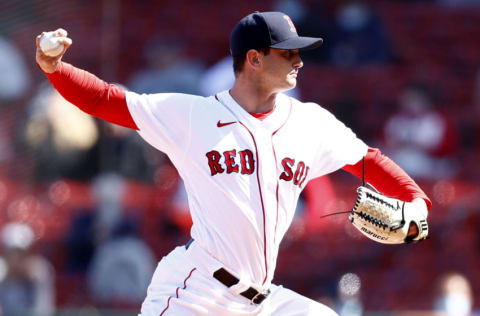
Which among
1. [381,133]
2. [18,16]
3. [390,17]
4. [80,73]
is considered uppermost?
[80,73]

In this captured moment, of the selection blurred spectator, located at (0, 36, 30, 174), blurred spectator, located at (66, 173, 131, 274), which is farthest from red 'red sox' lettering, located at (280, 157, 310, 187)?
blurred spectator, located at (0, 36, 30, 174)

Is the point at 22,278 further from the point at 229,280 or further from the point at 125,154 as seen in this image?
the point at 229,280

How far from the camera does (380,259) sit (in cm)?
820

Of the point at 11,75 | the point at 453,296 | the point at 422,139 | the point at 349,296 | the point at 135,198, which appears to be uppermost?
the point at 11,75

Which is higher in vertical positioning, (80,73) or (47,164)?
→ (80,73)

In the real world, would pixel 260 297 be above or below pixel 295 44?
below

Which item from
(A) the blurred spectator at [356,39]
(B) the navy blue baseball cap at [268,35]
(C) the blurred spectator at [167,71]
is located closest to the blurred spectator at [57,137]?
(C) the blurred spectator at [167,71]

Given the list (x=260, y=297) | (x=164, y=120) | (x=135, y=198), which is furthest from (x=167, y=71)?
(x=260, y=297)

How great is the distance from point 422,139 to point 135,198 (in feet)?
9.40

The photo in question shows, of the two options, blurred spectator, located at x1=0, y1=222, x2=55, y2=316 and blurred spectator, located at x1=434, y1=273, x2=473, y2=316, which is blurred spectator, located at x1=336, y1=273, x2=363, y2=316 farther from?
blurred spectator, located at x1=0, y1=222, x2=55, y2=316

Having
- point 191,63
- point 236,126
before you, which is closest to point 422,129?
point 191,63

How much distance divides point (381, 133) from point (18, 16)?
365 centimetres

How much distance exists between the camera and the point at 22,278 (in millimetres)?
7316

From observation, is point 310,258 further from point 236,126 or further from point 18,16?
point 236,126
